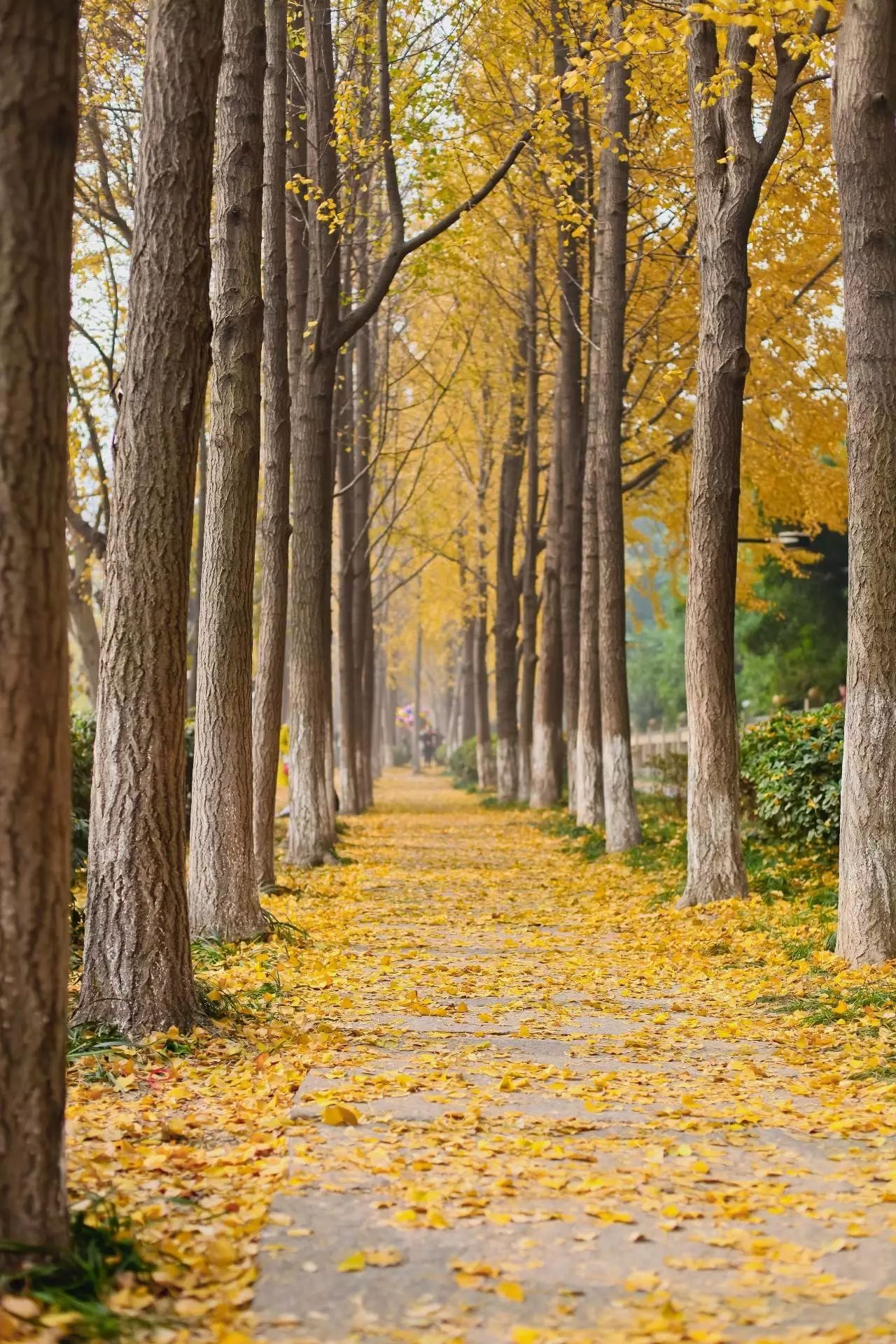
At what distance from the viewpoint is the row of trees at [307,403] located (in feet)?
13.5

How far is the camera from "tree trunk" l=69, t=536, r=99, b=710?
2148 cm

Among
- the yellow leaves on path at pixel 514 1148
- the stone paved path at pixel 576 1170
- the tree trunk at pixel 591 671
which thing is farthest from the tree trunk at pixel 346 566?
the stone paved path at pixel 576 1170

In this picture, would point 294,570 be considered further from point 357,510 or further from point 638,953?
point 357,510

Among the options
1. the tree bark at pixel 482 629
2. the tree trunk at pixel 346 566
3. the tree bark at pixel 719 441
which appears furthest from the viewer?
the tree bark at pixel 482 629

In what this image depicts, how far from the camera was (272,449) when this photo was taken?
43.7 feet

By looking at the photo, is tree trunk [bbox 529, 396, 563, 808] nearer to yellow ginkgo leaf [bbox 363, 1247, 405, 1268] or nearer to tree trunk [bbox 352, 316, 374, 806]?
tree trunk [bbox 352, 316, 374, 806]

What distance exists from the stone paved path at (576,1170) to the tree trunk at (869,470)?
995mm

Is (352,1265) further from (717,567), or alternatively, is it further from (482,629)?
(482,629)

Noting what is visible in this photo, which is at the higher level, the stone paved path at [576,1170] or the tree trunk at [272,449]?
the tree trunk at [272,449]

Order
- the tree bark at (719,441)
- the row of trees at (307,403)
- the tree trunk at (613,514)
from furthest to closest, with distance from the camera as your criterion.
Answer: the tree trunk at (613,514) → the tree bark at (719,441) → the row of trees at (307,403)

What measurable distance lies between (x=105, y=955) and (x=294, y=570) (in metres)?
9.77

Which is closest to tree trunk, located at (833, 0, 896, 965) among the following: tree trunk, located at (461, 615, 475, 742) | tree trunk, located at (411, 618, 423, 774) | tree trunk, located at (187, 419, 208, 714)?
tree trunk, located at (187, 419, 208, 714)

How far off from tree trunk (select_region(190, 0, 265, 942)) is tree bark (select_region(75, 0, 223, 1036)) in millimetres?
2500

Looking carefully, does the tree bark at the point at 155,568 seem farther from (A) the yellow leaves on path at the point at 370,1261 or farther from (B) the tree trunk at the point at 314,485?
(B) the tree trunk at the point at 314,485
